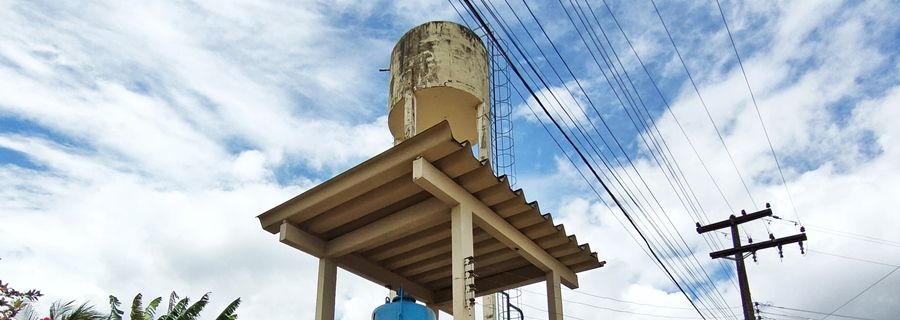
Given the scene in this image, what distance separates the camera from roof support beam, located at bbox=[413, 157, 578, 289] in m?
13.1

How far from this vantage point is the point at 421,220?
47.8 ft

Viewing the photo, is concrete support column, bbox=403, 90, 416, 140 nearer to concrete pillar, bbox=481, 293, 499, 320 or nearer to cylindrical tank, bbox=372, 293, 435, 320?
cylindrical tank, bbox=372, 293, 435, 320

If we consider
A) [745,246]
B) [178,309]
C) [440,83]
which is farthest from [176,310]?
[745,246]

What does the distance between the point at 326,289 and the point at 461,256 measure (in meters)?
3.75

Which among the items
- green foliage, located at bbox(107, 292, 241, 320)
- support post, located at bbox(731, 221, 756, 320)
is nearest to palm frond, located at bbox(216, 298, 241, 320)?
green foliage, located at bbox(107, 292, 241, 320)

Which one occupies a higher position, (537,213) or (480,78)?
(480,78)

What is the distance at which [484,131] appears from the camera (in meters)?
17.2

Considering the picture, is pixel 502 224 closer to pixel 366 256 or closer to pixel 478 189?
pixel 478 189

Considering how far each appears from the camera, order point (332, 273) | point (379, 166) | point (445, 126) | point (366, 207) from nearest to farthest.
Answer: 1. point (445, 126)
2. point (379, 166)
3. point (366, 207)
4. point (332, 273)

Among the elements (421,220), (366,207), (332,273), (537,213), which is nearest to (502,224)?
(537,213)

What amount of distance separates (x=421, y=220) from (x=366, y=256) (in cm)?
321

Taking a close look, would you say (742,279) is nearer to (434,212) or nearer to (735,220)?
(735,220)

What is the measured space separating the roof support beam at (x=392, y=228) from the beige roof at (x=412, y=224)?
2 centimetres

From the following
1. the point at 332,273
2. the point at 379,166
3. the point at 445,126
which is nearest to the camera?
the point at 445,126
